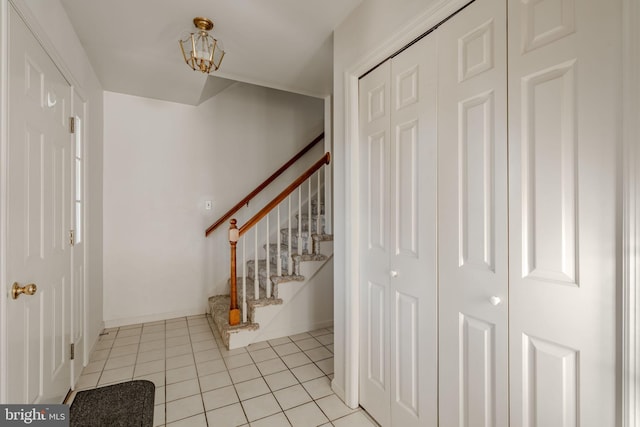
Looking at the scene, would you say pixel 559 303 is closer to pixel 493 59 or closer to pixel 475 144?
pixel 475 144

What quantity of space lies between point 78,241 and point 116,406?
3.81ft

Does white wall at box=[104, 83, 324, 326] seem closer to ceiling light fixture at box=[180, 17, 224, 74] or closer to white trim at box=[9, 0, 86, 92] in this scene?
white trim at box=[9, 0, 86, 92]

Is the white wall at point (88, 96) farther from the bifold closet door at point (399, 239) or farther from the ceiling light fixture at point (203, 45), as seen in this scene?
the bifold closet door at point (399, 239)

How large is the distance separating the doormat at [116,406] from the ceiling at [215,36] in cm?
246

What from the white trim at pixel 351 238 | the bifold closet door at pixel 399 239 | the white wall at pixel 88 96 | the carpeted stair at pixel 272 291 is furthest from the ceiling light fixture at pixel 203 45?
the carpeted stair at pixel 272 291

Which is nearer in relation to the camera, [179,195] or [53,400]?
[53,400]

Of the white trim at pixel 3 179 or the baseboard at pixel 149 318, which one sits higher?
the white trim at pixel 3 179

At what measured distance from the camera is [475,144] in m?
1.17

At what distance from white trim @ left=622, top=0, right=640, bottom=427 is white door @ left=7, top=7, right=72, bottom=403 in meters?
2.07

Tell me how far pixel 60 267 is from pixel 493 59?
8.15 ft

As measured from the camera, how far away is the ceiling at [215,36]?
1811 millimetres

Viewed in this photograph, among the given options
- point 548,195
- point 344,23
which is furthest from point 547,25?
point 344,23

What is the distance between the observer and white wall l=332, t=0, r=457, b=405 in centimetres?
156

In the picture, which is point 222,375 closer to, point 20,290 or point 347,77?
point 20,290
